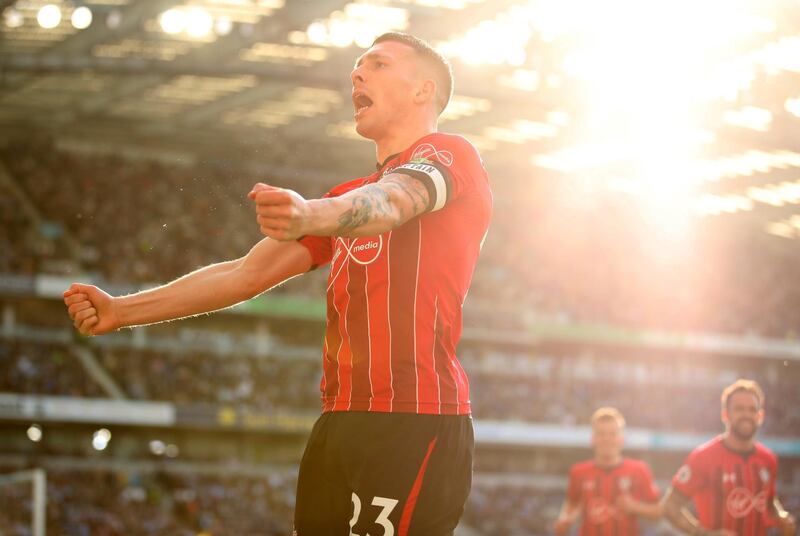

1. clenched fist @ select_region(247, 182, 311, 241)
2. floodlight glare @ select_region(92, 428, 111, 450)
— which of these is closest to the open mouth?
clenched fist @ select_region(247, 182, 311, 241)

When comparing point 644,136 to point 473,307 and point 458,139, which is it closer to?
point 473,307

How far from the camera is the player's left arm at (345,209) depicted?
8.43 ft

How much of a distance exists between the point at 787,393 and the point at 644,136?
1583 centimetres

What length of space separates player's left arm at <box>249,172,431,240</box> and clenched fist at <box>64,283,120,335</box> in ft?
3.06

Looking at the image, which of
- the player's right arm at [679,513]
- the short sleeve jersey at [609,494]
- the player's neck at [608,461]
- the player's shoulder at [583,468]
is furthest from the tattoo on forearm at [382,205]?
the player's shoulder at [583,468]

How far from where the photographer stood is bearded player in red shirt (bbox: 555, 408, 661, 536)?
10.3 metres

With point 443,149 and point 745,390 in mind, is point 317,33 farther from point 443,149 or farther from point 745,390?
point 443,149

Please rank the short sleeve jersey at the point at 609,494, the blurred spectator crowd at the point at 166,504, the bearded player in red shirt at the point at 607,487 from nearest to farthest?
the bearded player in red shirt at the point at 607,487
the short sleeve jersey at the point at 609,494
the blurred spectator crowd at the point at 166,504

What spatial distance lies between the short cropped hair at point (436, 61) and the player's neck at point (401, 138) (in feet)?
0.35

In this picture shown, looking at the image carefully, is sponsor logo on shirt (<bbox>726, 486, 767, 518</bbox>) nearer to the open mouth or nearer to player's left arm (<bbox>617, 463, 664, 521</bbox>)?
player's left arm (<bbox>617, 463, 664, 521</bbox>)

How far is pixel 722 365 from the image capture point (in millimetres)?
41969

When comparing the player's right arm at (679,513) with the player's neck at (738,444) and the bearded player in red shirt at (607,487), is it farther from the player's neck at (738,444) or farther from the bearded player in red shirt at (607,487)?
the bearded player in red shirt at (607,487)

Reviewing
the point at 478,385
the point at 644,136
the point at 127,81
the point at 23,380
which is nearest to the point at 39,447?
the point at 23,380

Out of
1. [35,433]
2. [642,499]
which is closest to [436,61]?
[642,499]
